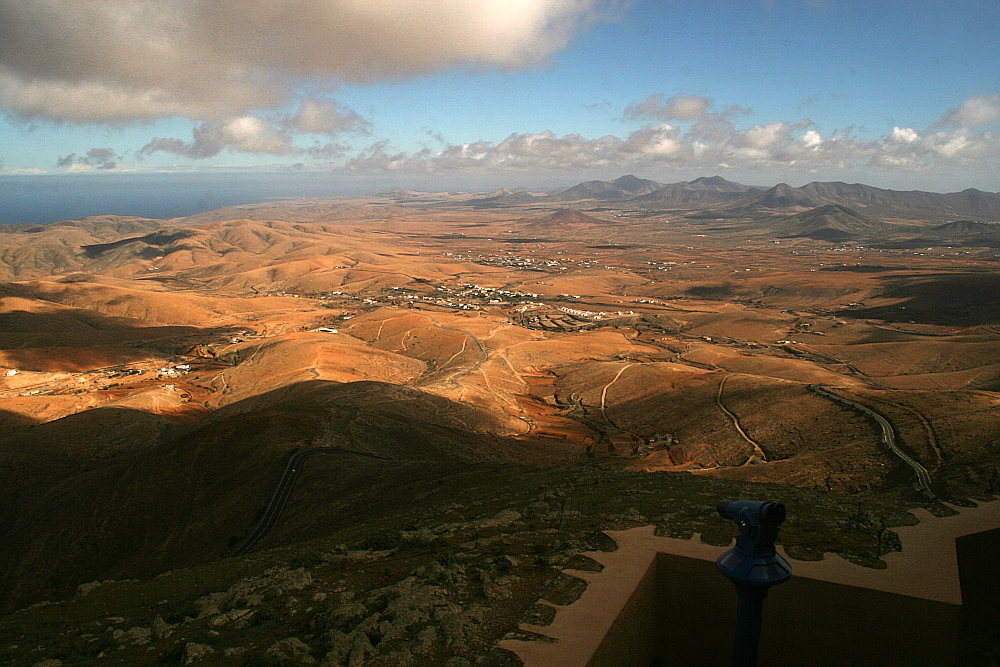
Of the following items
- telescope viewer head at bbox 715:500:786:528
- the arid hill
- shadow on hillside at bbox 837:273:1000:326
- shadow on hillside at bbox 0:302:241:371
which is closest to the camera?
telescope viewer head at bbox 715:500:786:528

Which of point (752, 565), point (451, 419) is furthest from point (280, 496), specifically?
point (752, 565)

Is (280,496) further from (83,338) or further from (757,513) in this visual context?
(83,338)

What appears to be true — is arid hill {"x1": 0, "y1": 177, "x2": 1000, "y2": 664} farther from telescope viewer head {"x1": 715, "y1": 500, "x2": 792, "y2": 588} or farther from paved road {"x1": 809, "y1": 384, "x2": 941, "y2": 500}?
telescope viewer head {"x1": 715, "y1": 500, "x2": 792, "y2": 588}

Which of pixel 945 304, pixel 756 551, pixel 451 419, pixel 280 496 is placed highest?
pixel 756 551

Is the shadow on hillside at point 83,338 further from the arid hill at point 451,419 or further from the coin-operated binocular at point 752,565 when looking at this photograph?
the coin-operated binocular at point 752,565

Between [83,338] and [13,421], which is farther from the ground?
[13,421]

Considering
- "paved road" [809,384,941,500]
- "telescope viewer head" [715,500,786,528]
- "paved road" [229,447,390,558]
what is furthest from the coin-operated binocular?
"paved road" [229,447,390,558]
